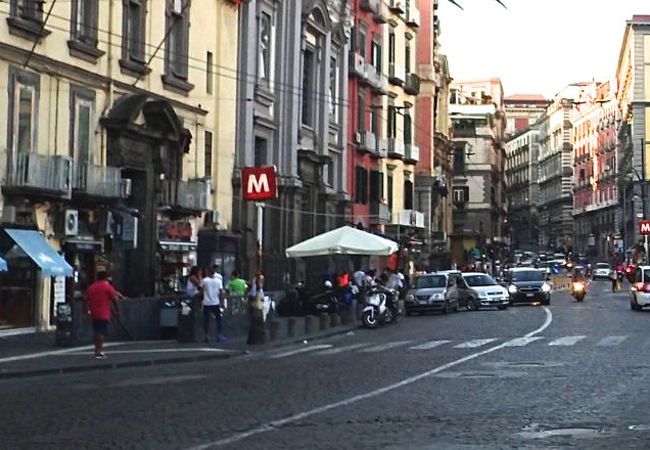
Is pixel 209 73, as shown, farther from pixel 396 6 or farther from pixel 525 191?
pixel 525 191

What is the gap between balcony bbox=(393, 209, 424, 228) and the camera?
63.0 meters

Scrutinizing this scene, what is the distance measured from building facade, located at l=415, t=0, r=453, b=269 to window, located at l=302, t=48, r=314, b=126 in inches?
1004

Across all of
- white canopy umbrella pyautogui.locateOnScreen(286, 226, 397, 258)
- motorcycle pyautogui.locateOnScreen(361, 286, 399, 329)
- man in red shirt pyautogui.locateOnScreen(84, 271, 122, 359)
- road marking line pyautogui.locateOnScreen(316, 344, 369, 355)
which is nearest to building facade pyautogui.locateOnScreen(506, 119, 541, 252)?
white canopy umbrella pyautogui.locateOnScreen(286, 226, 397, 258)

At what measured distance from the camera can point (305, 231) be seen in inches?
1802

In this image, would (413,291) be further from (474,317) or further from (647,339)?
(647,339)

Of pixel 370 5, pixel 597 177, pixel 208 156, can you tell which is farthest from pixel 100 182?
pixel 597 177

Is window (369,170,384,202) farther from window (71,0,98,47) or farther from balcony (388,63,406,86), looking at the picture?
window (71,0,98,47)

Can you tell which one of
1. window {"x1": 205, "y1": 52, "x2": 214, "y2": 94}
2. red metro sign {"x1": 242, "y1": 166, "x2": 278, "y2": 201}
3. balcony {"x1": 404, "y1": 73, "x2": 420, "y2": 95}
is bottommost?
red metro sign {"x1": 242, "y1": 166, "x2": 278, "y2": 201}

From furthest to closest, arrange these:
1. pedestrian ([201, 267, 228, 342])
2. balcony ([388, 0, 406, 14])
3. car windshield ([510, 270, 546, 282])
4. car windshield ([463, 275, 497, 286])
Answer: balcony ([388, 0, 406, 14]), car windshield ([510, 270, 546, 282]), car windshield ([463, 275, 497, 286]), pedestrian ([201, 267, 228, 342])

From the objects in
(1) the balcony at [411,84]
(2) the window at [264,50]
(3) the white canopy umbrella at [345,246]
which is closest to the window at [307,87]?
(2) the window at [264,50]

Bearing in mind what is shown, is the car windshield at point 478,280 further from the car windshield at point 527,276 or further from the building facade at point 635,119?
the building facade at point 635,119

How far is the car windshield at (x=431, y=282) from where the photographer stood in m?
43.8

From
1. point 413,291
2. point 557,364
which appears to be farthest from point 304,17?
point 557,364

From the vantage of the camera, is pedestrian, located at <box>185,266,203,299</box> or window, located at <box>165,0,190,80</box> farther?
window, located at <box>165,0,190,80</box>
